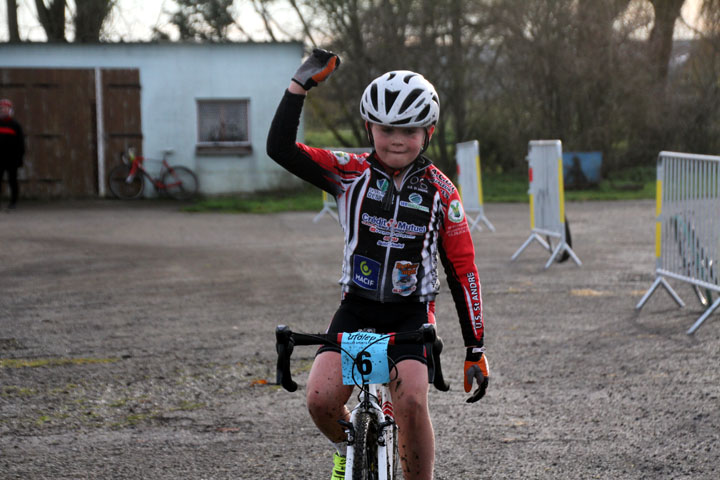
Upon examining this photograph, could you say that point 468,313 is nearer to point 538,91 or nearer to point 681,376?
point 681,376

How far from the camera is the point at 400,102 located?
3432mm

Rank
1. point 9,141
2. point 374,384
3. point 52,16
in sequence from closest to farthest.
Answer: point 374,384
point 9,141
point 52,16

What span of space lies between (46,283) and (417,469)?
8.12 metres

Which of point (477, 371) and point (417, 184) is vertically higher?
point (417, 184)

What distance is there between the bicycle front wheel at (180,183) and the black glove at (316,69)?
Answer: 19.9m

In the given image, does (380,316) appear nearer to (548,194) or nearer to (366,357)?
(366,357)

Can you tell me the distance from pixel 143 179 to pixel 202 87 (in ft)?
8.82

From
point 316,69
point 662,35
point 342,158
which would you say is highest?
point 662,35

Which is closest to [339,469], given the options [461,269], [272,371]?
[461,269]

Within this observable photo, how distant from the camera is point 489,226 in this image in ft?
51.9

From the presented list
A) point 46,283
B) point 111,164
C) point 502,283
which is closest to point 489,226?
point 502,283

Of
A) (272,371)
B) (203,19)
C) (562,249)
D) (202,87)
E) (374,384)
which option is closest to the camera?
(374,384)

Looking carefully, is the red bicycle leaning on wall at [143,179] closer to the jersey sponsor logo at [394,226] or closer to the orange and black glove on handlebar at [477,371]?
the jersey sponsor logo at [394,226]

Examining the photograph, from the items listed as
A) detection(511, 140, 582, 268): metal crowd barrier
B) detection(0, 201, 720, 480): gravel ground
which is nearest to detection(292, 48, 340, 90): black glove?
detection(0, 201, 720, 480): gravel ground
